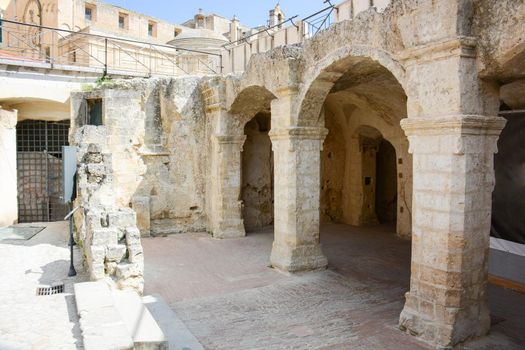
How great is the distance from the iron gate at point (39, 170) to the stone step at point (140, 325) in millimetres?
9524

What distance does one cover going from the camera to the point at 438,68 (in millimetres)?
4809

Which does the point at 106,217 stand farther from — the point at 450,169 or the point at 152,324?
Result: the point at 450,169

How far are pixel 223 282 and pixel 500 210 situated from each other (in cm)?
511

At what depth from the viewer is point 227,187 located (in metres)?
11.5

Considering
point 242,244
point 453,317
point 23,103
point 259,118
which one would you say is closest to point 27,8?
point 23,103

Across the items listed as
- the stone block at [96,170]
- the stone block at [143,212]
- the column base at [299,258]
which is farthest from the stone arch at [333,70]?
the stone block at [143,212]

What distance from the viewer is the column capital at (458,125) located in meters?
4.61

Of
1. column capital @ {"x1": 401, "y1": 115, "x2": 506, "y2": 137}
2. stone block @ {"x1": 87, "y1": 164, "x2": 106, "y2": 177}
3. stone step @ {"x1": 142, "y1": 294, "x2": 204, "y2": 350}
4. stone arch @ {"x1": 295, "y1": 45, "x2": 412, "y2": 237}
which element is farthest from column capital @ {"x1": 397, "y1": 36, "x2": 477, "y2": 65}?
stone block @ {"x1": 87, "y1": 164, "x2": 106, "y2": 177}

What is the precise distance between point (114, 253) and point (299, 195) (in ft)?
11.3

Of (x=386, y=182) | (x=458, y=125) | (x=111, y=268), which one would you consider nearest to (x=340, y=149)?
(x=386, y=182)

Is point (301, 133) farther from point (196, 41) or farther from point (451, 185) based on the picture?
point (196, 41)

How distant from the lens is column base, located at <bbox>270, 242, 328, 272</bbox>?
7961 millimetres

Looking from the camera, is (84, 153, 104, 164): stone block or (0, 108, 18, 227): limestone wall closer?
(84, 153, 104, 164): stone block

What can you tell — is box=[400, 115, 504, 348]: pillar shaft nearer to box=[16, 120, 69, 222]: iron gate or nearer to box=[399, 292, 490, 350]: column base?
box=[399, 292, 490, 350]: column base
